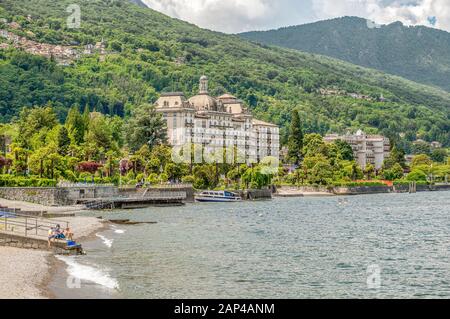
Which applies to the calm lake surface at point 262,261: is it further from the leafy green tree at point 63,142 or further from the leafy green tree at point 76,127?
the leafy green tree at point 76,127

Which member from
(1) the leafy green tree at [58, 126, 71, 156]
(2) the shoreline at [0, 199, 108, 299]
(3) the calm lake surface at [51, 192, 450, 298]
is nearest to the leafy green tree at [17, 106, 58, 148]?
(1) the leafy green tree at [58, 126, 71, 156]

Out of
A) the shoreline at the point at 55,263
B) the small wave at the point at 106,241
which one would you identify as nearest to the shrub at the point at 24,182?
the shoreline at the point at 55,263

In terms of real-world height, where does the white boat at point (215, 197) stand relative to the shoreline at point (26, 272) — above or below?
above

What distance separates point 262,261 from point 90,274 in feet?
42.5

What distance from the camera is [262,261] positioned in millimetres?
51469

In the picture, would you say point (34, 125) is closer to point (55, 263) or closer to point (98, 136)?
point (98, 136)

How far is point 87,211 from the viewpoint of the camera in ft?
331

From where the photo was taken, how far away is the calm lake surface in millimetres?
39750

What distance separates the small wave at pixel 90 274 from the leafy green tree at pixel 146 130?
408ft

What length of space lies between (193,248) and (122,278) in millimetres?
16385

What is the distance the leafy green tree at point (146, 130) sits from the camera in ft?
561

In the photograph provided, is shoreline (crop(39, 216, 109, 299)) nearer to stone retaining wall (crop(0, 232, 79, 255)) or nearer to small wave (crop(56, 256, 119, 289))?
small wave (crop(56, 256, 119, 289))

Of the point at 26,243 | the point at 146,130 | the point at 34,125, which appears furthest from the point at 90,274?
the point at 146,130
